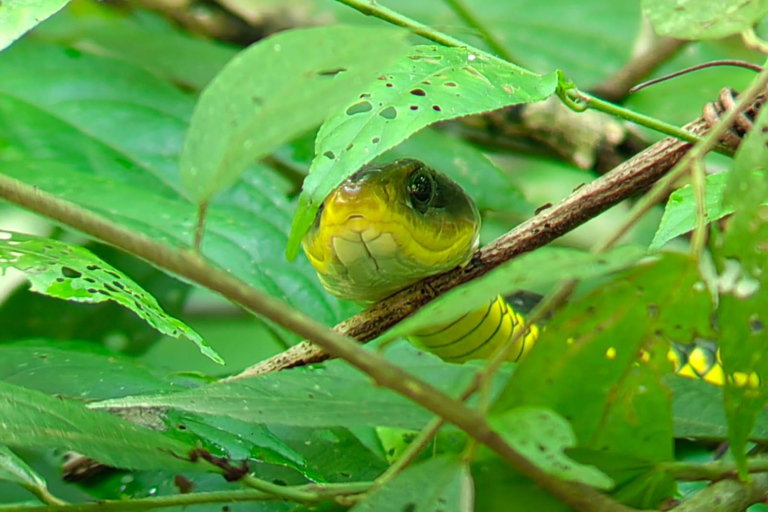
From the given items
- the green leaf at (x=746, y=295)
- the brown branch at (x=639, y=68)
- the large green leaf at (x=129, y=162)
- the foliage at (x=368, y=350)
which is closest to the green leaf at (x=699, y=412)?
the foliage at (x=368, y=350)

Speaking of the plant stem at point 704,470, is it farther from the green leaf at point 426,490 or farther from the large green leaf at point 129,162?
the large green leaf at point 129,162

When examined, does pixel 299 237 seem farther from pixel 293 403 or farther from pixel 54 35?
pixel 54 35

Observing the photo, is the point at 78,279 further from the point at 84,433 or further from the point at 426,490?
the point at 426,490

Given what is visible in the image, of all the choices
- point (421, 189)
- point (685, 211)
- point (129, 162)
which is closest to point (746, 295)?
point (685, 211)

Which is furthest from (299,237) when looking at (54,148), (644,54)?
(644,54)

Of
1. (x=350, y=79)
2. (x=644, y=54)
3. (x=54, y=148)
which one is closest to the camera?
(x=350, y=79)

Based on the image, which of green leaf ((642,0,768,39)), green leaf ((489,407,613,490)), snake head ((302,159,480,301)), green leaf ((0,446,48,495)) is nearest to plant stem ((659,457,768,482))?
green leaf ((489,407,613,490))
